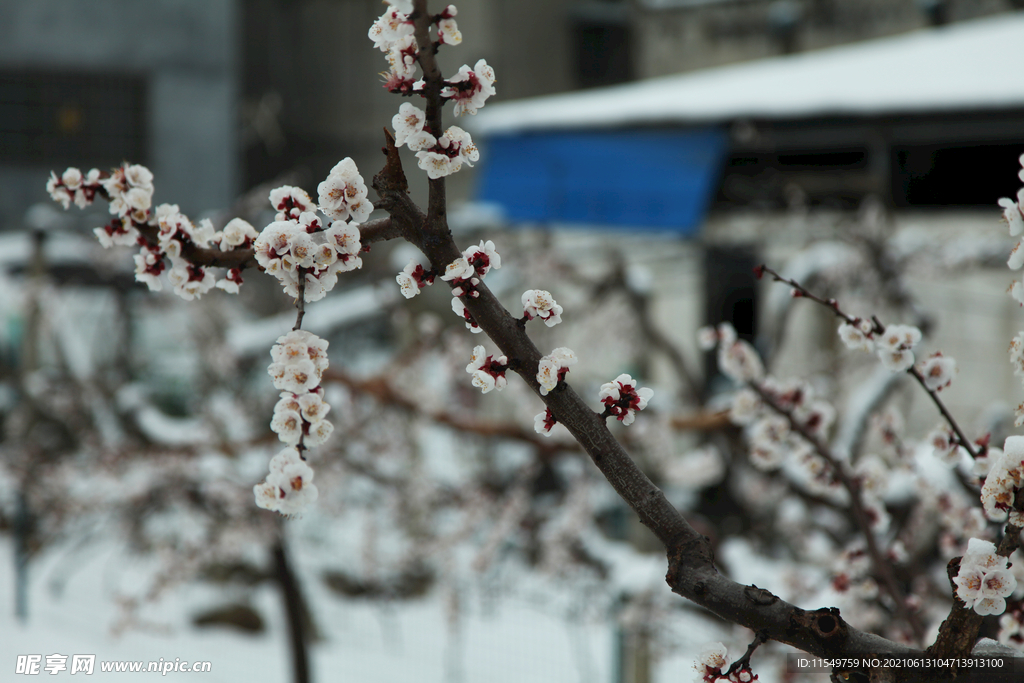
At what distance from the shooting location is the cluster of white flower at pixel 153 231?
1151 mm

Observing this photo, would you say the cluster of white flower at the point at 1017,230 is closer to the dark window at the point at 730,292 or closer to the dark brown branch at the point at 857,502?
the dark brown branch at the point at 857,502

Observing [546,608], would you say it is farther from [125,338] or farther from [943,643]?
[943,643]

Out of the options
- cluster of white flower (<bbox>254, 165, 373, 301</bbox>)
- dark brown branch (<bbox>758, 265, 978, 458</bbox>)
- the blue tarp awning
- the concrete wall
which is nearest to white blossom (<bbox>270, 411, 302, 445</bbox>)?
cluster of white flower (<bbox>254, 165, 373, 301</bbox>)

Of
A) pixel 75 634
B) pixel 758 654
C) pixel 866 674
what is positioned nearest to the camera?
pixel 866 674

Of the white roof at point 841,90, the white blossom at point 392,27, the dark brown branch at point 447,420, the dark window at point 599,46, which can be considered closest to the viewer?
the white blossom at point 392,27

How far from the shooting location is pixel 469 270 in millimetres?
1017

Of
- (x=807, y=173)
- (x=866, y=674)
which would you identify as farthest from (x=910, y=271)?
A: (x=866, y=674)

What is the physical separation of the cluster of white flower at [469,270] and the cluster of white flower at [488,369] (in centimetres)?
6

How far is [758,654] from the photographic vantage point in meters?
3.13

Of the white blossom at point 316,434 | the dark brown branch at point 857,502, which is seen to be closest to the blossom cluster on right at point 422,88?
the white blossom at point 316,434

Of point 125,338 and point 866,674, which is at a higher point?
point 125,338

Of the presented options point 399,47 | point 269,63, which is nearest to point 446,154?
point 399,47

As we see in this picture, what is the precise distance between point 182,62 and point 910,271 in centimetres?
953

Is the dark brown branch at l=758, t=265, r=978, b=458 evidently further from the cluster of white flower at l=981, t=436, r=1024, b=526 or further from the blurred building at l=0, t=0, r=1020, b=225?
the blurred building at l=0, t=0, r=1020, b=225
